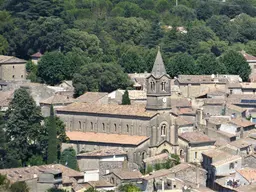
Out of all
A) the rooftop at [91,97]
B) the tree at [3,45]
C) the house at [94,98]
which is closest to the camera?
the house at [94,98]

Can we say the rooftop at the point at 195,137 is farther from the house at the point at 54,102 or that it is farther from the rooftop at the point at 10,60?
the rooftop at the point at 10,60

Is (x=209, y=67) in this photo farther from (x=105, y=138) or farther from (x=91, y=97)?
(x=105, y=138)

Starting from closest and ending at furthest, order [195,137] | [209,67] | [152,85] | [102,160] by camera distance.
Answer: [102,160] < [195,137] < [152,85] < [209,67]

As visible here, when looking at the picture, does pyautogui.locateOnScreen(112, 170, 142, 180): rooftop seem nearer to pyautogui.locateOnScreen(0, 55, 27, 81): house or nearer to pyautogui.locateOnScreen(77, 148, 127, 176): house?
pyautogui.locateOnScreen(77, 148, 127, 176): house

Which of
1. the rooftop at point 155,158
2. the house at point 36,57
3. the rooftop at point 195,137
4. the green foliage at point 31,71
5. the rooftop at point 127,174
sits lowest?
the rooftop at point 127,174

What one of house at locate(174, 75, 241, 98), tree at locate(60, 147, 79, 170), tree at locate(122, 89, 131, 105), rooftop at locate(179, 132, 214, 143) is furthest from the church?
house at locate(174, 75, 241, 98)

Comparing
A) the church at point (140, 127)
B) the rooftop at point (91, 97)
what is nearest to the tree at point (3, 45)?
the rooftop at point (91, 97)

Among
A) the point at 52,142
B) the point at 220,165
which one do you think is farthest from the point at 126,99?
the point at 220,165

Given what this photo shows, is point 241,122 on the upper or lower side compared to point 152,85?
lower
